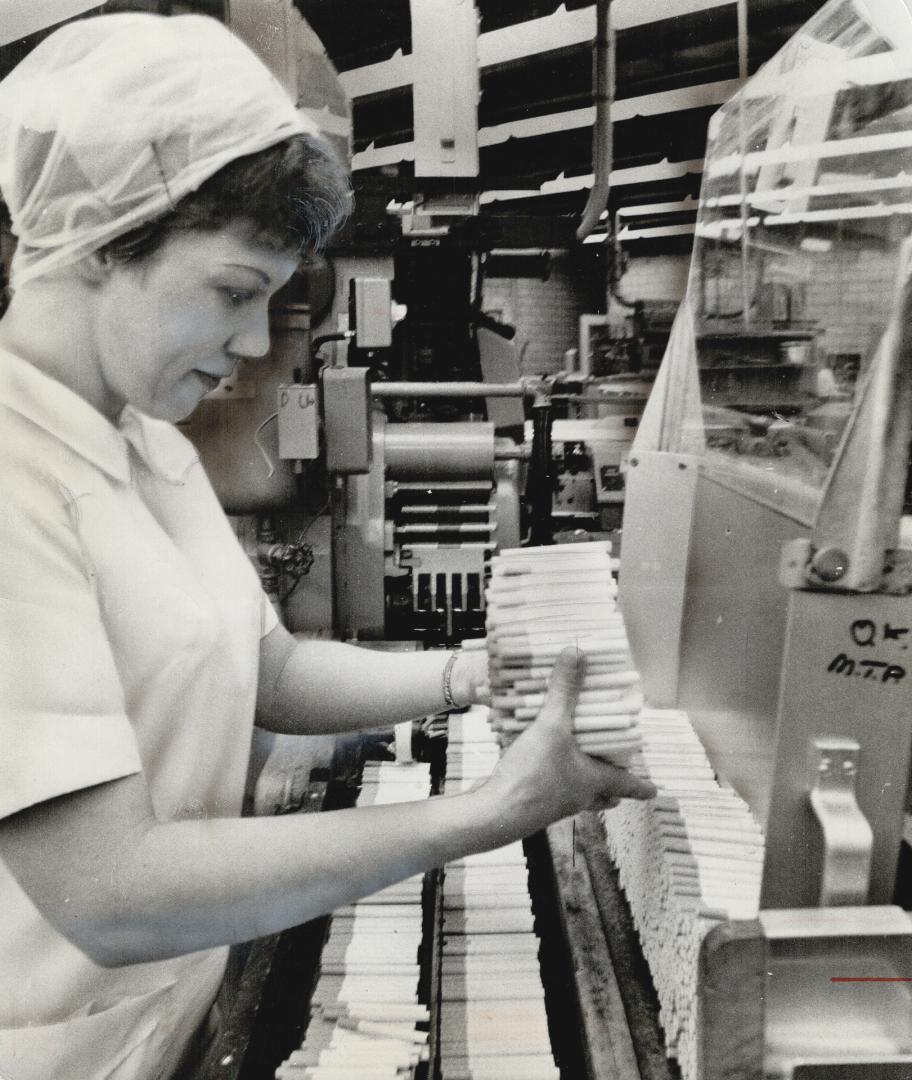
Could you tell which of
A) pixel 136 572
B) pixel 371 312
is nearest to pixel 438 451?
pixel 371 312

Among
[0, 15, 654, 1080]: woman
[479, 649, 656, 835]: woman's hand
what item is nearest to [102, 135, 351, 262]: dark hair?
[0, 15, 654, 1080]: woman

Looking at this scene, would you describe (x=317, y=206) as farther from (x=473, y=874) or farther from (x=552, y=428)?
(x=473, y=874)

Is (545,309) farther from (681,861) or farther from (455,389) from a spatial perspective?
(681,861)

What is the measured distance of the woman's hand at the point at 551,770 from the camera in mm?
882

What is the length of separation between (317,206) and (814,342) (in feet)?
2.01

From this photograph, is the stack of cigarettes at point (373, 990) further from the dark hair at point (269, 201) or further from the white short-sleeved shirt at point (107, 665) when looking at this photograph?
the dark hair at point (269, 201)

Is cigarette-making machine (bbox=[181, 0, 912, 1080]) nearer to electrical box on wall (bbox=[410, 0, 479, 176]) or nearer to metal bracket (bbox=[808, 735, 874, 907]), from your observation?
metal bracket (bbox=[808, 735, 874, 907])

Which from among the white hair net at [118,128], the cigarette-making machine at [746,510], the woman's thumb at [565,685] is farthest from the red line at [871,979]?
the white hair net at [118,128]

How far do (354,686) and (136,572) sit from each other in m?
0.41

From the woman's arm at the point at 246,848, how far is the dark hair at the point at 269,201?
0.51 metres

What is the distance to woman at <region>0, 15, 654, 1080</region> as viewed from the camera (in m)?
0.78

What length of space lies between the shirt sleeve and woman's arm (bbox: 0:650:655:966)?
A: 0.03m

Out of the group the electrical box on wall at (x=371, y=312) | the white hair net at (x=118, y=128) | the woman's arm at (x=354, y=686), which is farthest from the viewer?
the woman's arm at (x=354, y=686)

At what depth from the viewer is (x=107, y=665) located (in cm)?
79
